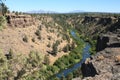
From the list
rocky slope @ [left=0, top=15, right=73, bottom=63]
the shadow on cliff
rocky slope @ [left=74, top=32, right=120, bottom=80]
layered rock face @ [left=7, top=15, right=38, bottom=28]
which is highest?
rocky slope @ [left=74, top=32, right=120, bottom=80]

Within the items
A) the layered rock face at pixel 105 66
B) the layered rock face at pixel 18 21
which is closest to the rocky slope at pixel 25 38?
the layered rock face at pixel 18 21

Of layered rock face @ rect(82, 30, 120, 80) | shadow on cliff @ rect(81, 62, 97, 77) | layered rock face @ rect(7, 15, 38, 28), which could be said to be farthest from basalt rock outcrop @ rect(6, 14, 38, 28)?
shadow on cliff @ rect(81, 62, 97, 77)

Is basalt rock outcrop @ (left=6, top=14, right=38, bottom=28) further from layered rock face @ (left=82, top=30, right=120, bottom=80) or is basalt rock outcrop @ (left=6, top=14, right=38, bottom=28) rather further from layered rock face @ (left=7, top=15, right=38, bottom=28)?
layered rock face @ (left=82, top=30, right=120, bottom=80)

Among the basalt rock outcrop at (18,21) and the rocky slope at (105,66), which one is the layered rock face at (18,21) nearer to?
the basalt rock outcrop at (18,21)

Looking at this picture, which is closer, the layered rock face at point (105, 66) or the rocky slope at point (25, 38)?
the layered rock face at point (105, 66)

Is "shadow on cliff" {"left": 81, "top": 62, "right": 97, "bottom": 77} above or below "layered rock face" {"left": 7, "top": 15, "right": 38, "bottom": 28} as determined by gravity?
above

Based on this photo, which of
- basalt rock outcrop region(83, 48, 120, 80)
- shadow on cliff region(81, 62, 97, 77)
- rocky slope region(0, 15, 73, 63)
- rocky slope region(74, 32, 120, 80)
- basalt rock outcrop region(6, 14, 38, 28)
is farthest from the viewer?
basalt rock outcrop region(6, 14, 38, 28)

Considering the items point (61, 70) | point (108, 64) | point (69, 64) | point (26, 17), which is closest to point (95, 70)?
point (108, 64)

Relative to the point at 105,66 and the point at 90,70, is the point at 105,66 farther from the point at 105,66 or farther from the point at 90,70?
the point at 90,70

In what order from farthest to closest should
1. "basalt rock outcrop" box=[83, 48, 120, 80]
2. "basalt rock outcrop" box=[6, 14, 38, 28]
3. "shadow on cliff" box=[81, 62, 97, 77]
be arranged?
1. "basalt rock outcrop" box=[6, 14, 38, 28]
2. "shadow on cliff" box=[81, 62, 97, 77]
3. "basalt rock outcrop" box=[83, 48, 120, 80]

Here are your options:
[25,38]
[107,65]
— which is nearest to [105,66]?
[107,65]

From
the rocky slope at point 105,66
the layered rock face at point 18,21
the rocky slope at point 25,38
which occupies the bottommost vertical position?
the rocky slope at point 25,38
